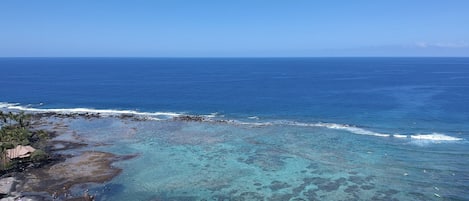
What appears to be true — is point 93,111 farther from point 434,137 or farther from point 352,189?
point 434,137

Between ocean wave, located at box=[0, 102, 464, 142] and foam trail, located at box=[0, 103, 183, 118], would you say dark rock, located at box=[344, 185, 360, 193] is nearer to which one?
ocean wave, located at box=[0, 102, 464, 142]

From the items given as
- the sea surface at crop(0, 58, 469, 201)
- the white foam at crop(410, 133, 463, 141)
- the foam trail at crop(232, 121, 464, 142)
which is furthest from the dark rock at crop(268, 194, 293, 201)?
the white foam at crop(410, 133, 463, 141)

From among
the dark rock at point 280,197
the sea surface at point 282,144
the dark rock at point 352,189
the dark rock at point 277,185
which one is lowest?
the dark rock at point 280,197

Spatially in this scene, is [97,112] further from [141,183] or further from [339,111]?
[339,111]

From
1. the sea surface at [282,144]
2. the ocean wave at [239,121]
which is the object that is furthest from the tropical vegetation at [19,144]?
the ocean wave at [239,121]

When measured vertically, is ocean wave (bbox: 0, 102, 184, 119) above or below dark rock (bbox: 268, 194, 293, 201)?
above

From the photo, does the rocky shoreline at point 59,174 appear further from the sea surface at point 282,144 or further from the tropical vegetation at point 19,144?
the sea surface at point 282,144

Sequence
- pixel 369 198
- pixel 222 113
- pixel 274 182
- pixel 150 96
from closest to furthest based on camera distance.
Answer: pixel 369 198, pixel 274 182, pixel 222 113, pixel 150 96

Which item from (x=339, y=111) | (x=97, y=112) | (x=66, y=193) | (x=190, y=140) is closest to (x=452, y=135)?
(x=339, y=111)
